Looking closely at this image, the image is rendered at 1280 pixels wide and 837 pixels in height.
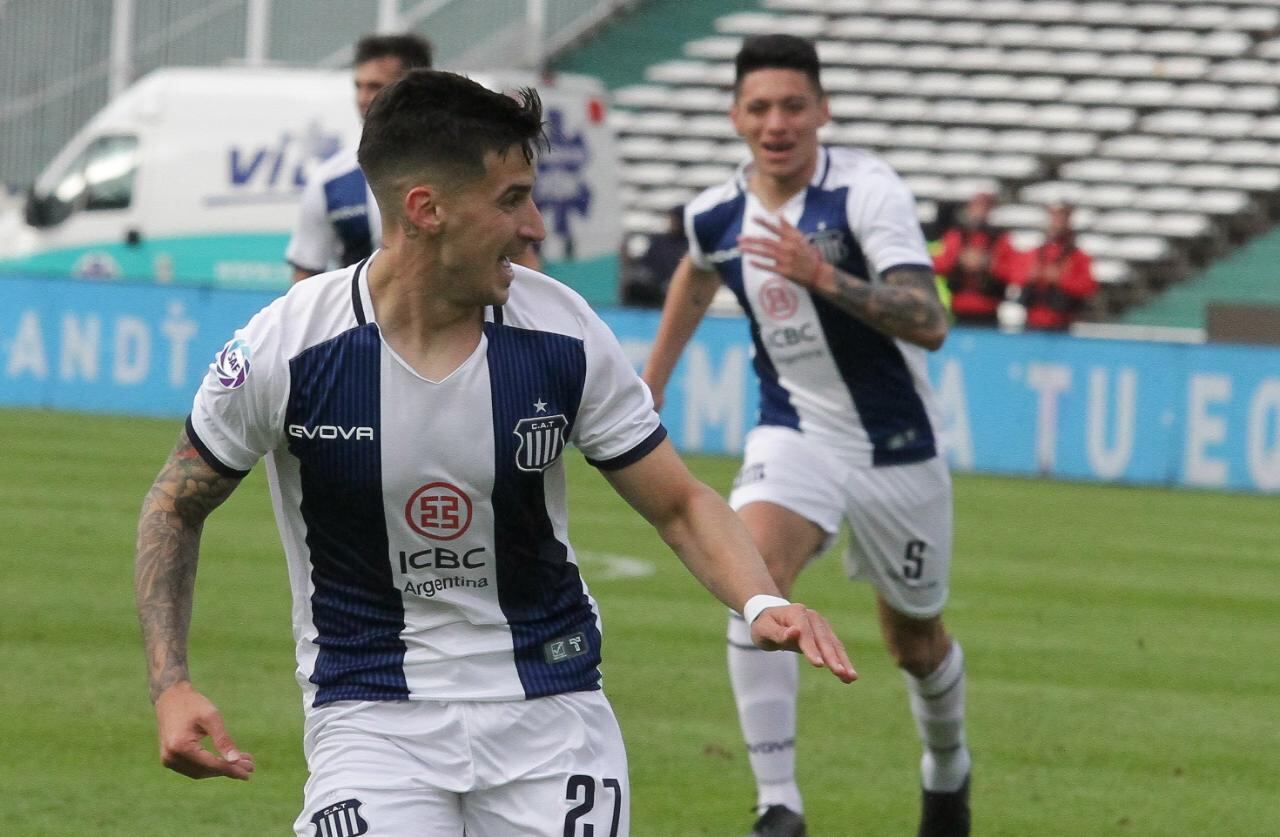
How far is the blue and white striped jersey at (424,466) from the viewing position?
4211 mm

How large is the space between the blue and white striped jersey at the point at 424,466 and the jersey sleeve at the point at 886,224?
2563 millimetres

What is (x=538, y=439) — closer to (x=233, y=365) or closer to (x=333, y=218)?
(x=233, y=365)

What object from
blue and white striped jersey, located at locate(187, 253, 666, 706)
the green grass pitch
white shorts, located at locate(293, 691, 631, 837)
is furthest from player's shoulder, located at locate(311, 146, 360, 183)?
white shorts, located at locate(293, 691, 631, 837)

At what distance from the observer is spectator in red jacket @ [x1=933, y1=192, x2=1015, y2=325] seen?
22.7 meters

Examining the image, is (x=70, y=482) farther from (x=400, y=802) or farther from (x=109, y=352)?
(x=400, y=802)

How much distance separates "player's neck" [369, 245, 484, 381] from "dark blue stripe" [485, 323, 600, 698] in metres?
0.06

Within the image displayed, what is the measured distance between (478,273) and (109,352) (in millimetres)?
17058

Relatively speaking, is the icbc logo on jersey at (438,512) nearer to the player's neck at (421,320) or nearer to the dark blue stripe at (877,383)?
the player's neck at (421,320)

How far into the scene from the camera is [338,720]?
14.0ft

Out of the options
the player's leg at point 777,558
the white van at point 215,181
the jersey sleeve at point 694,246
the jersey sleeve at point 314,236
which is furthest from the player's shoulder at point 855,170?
the white van at point 215,181

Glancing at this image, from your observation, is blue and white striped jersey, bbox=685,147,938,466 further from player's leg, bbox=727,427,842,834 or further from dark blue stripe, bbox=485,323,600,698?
dark blue stripe, bbox=485,323,600,698

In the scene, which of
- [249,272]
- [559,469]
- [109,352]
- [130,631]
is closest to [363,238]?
[130,631]

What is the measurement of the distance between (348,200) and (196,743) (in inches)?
212

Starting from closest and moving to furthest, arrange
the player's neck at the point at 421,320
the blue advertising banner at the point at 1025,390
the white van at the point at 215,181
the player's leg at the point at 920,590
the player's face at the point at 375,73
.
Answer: the player's neck at the point at 421,320 → the player's leg at the point at 920,590 → the player's face at the point at 375,73 → the blue advertising banner at the point at 1025,390 → the white van at the point at 215,181
